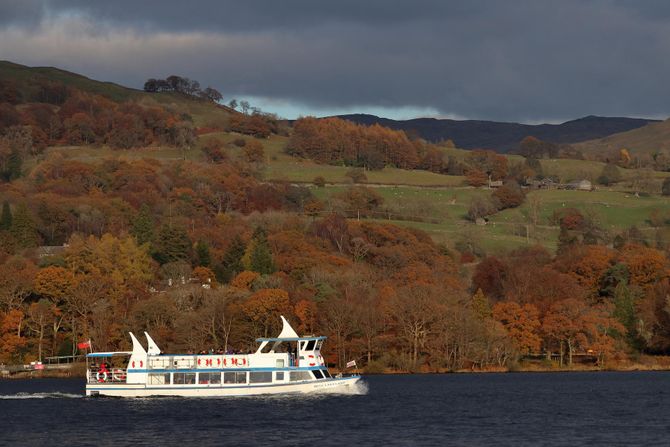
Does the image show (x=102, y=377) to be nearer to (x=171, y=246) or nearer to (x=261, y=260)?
(x=261, y=260)

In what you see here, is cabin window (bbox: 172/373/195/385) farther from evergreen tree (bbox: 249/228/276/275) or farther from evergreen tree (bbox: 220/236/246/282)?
evergreen tree (bbox: 220/236/246/282)

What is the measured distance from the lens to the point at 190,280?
583ft

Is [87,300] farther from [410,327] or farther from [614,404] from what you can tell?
[614,404]

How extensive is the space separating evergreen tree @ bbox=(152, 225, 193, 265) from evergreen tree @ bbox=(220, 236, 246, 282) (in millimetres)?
6139

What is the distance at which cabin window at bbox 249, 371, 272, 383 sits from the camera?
343ft

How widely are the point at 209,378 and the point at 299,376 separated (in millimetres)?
7672

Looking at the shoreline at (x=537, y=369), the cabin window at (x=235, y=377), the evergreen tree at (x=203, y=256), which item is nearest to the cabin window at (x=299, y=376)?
the cabin window at (x=235, y=377)

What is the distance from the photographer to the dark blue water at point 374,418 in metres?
76.4

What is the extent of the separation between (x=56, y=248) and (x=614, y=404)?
397 feet

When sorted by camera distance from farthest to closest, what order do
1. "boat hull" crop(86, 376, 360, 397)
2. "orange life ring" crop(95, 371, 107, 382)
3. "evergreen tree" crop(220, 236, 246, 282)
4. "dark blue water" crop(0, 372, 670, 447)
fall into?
1. "evergreen tree" crop(220, 236, 246, 282)
2. "orange life ring" crop(95, 371, 107, 382)
3. "boat hull" crop(86, 376, 360, 397)
4. "dark blue water" crop(0, 372, 670, 447)

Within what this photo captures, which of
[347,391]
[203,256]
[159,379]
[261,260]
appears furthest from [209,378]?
[203,256]

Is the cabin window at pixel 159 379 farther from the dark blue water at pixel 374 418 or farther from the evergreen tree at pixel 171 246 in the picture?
the evergreen tree at pixel 171 246

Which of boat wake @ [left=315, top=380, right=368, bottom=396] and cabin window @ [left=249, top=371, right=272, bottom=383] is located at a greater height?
cabin window @ [left=249, top=371, right=272, bottom=383]

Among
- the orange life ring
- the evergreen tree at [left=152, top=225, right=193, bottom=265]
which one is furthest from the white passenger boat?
the evergreen tree at [left=152, top=225, right=193, bottom=265]
